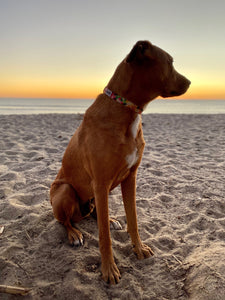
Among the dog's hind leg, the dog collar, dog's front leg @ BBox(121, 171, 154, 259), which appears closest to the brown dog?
the dog collar

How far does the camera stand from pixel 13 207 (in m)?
3.04

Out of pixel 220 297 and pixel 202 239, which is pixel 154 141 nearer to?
pixel 202 239

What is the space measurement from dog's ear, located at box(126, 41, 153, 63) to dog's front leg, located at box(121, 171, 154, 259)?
1017 mm

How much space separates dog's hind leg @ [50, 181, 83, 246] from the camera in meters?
2.40

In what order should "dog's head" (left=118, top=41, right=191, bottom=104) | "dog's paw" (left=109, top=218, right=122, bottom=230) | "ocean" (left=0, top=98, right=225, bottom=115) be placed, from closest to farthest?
1. "dog's head" (left=118, top=41, right=191, bottom=104)
2. "dog's paw" (left=109, top=218, right=122, bottom=230)
3. "ocean" (left=0, top=98, right=225, bottom=115)

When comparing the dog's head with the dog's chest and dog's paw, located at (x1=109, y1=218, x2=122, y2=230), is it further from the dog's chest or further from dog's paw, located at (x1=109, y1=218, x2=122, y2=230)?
dog's paw, located at (x1=109, y1=218, x2=122, y2=230)

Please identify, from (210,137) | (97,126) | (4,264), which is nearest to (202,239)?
(97,126)

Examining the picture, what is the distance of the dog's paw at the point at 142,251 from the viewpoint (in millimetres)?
2305

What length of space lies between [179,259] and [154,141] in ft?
17.1

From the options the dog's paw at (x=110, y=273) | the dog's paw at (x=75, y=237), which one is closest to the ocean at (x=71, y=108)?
the dog's paw at (x=75, y=237)

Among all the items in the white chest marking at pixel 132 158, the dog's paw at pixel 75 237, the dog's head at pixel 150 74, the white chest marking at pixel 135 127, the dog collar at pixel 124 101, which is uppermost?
the dog's head at pixel 150 74

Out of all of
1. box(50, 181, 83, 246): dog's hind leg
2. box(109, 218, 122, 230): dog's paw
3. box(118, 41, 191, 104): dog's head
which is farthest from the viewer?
box(109, 218, 122, 230): dog's paw

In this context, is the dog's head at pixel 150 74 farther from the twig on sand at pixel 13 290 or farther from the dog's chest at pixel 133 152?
→ the twig on sand at pixel 13 290

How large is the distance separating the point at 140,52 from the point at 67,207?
1581 mm
